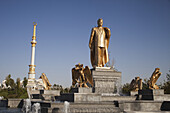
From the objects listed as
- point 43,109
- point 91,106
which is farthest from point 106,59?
point 43,109

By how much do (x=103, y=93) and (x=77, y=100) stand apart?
3404 mm

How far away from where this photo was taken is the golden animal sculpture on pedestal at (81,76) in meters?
10.8

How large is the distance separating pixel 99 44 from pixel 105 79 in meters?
2.77

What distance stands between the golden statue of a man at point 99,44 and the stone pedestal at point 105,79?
1.05 meters

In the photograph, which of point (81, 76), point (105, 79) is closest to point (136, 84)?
point (105, 79)

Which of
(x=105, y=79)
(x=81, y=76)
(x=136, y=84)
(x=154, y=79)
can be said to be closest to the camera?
(x=81, y=76)

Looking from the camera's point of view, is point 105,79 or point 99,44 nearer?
point 105,79

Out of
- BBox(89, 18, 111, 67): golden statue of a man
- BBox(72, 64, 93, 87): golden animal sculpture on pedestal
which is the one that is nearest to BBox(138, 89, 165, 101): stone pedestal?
BBox(72, 64, 93, 87): golden animal sculpture on pedestal

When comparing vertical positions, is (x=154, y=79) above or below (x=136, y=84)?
above

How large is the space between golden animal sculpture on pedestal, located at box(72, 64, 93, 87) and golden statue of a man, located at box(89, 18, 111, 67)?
7.45 ft

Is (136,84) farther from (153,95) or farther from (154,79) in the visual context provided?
(153,95)

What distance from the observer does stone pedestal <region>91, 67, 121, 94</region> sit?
482 inches

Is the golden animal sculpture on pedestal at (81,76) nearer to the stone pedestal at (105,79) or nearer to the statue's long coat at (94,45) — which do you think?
the stone pedestal at (105,79)

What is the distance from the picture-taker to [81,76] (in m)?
10.9
